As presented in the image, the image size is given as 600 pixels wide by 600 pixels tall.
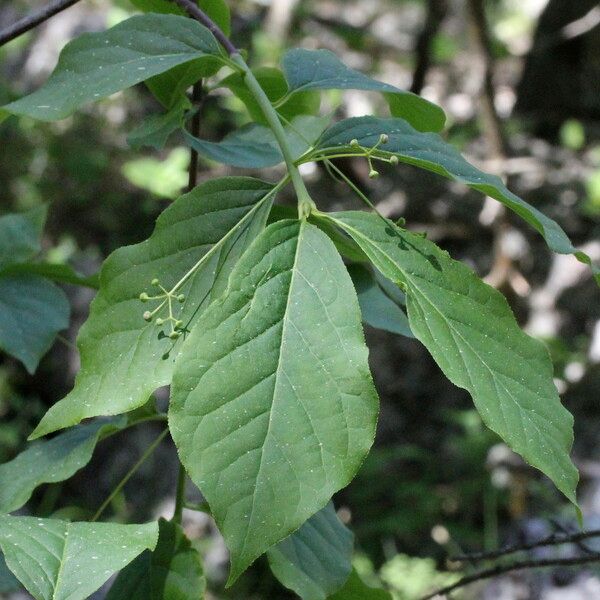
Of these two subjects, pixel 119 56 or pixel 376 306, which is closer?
pixel 119 56

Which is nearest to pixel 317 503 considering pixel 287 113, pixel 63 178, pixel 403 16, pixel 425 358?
pixel 287 113

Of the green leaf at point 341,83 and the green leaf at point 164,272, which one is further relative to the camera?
the green leaf at point 341,83

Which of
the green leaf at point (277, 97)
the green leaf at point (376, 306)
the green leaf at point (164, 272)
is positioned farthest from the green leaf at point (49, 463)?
the green leaf at point (277, 97)

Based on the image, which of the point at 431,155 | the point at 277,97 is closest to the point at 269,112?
the point at 431,155

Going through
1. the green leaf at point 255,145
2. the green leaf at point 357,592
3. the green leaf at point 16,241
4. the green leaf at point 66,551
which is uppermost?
the green leaf at point 255,145

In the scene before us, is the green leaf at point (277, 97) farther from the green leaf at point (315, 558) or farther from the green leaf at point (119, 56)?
the green leaf at point (315, 558)

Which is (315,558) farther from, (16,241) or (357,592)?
(16,241)
